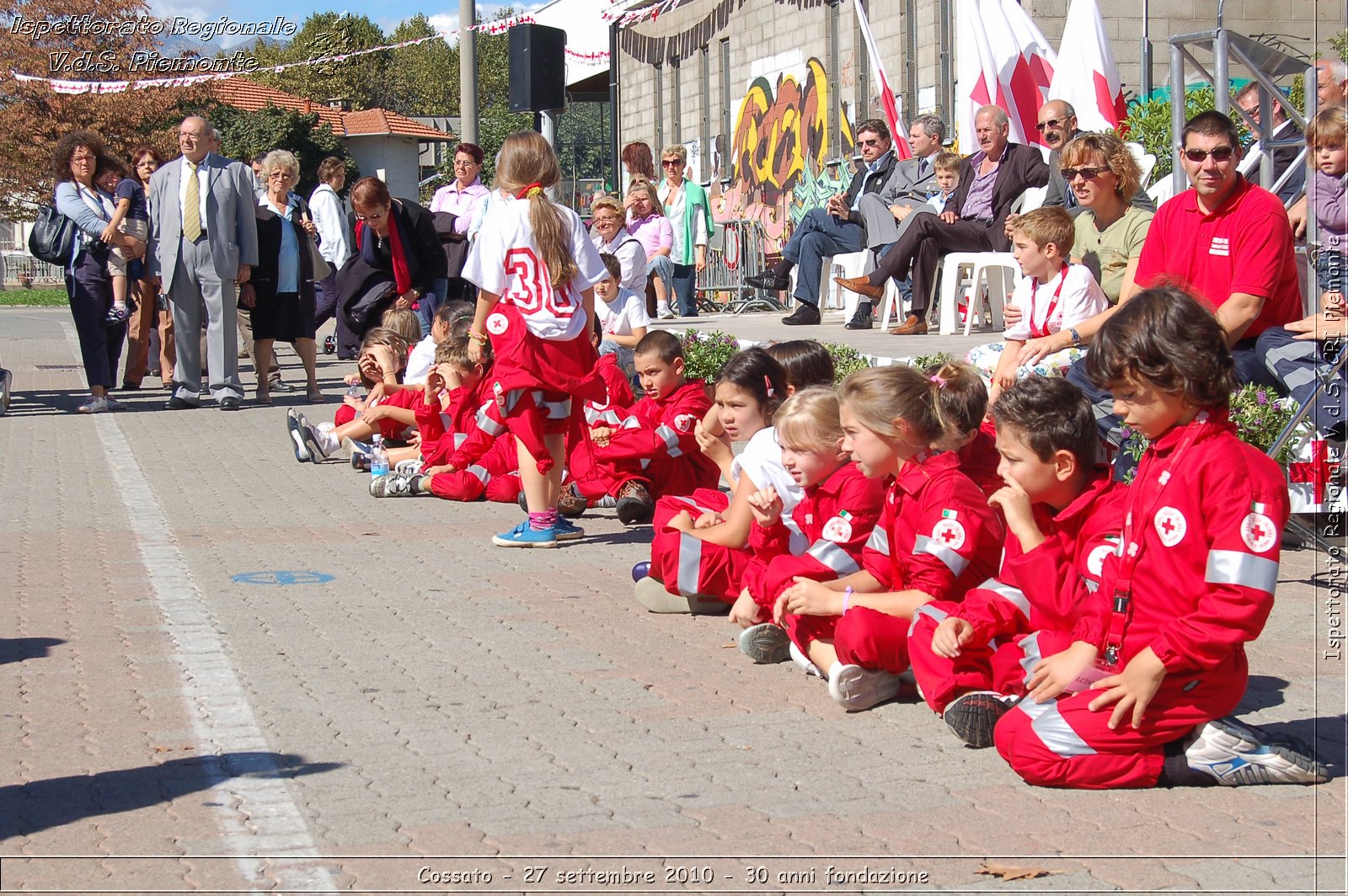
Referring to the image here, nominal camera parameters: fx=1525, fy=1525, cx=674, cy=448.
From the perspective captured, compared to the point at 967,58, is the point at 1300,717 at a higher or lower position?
lower

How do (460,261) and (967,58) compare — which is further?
(967,58)

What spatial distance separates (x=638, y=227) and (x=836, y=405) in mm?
8520

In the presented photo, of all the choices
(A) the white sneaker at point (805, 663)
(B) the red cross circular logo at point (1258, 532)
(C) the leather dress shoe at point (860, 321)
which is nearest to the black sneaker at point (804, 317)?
(C) the leather dress shoe at point (860, 321)

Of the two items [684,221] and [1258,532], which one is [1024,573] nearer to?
[1258,532]

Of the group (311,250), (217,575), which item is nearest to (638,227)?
(311,250)

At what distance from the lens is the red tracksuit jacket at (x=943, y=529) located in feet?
15.4

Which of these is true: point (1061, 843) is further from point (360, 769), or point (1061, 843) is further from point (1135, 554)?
point (360, 769)

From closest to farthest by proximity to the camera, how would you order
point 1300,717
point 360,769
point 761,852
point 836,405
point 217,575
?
point 761,852 → point 360,769 → point 1300,717 → point 836,405 → point 217,575

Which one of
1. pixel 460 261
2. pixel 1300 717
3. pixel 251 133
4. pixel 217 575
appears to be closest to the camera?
pixel 1300 717

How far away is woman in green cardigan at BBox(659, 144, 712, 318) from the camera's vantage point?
18.2 meters

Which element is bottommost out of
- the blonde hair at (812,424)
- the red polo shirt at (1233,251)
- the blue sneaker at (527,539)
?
the blue sneaker at (527,539)

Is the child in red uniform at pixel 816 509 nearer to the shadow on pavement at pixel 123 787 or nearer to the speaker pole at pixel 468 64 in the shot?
the shadow on pavement at pixel 123 787

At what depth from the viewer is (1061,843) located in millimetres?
3557

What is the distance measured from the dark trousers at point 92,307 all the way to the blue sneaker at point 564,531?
706cm
